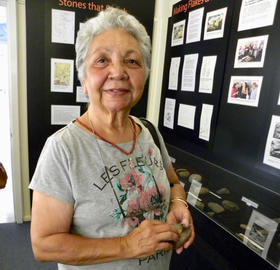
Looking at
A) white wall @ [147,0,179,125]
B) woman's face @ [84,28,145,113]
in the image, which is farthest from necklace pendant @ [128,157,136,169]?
white wall @ [147,0,179,125]

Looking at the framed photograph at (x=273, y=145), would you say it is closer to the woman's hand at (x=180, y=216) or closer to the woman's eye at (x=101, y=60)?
the woman's hand at (x=180, y=216)

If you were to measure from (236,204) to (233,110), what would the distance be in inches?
22.0

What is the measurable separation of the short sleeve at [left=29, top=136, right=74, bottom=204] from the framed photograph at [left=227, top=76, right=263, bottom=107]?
1.06 meters

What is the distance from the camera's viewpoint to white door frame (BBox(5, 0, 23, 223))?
1965 mm

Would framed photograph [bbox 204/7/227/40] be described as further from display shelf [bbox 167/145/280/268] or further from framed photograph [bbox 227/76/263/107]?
display shelf [bbox 167/145/280/268]

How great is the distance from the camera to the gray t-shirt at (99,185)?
0.65 metres

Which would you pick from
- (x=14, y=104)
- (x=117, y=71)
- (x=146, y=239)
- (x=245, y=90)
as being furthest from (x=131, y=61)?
(x=14, y=104)

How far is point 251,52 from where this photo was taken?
1248 mm

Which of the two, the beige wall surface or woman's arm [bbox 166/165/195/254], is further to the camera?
the beige wall surface

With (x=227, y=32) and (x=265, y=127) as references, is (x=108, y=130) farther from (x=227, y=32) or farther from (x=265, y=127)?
(x=227, y=32)

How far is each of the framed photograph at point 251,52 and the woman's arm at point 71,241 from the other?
1.04 metres

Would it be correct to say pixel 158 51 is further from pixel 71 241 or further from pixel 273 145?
pixel 71 241

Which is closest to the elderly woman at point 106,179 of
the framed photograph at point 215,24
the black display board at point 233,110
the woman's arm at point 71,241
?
the woman's arm at point 71,241

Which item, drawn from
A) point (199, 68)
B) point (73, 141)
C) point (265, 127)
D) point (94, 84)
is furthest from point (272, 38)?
point (73, 141)
